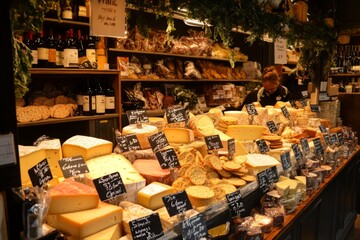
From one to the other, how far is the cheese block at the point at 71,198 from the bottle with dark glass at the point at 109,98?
2578 millimetres

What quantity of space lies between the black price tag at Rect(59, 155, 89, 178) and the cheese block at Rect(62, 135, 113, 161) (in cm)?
19

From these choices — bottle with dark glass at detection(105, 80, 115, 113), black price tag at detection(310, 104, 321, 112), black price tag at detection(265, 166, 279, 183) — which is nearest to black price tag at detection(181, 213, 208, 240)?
black price tag at detection(265, 166, 279, 183)

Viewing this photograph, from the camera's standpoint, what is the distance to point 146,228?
1230 mm

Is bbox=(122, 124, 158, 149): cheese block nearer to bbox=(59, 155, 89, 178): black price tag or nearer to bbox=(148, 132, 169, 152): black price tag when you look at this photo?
bbox=(148, 132, 169, 152): black price tag

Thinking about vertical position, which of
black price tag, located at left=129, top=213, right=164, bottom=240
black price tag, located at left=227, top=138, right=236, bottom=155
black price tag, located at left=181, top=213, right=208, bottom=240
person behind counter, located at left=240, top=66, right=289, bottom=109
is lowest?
black price tag, located at left=181, top=213, right=208, bottom=240

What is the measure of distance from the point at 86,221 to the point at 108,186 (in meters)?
0.17

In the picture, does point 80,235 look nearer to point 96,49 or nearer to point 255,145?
point 255,145

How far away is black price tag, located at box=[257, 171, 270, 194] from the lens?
1.97 metres

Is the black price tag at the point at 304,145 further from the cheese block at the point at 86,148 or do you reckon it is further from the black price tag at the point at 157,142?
the cheese block at the point at 86,148

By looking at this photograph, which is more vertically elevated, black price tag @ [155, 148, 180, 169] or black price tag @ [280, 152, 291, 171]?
black price tag @ [155, 148, 180, 169]

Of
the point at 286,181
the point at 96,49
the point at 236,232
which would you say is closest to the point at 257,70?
the point at 96,49

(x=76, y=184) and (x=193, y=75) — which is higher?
(x=193, y=75)

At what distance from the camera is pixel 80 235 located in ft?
Result: 3.99

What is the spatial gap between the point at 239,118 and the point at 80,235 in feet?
6.11
